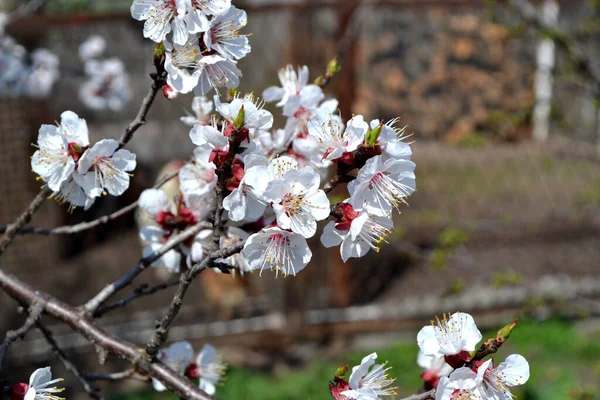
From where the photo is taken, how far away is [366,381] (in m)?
1.06

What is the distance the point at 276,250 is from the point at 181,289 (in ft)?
0.56

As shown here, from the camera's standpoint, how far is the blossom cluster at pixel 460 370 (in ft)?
3.07

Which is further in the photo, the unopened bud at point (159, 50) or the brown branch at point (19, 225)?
the brown branch at point (19, 225)

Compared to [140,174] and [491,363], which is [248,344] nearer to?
[140,174]

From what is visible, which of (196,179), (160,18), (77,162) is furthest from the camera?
(196,179)

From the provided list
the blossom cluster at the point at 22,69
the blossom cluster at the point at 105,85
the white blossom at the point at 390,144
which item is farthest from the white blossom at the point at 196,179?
the blossom cluster at the point at 105,85

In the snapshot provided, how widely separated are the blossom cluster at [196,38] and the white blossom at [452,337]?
0.56 metres

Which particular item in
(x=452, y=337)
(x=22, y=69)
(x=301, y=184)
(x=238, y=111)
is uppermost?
(x=22, y=69)

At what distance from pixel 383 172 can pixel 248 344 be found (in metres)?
3.40

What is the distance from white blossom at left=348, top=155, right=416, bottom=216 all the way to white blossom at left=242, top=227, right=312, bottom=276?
118 mm

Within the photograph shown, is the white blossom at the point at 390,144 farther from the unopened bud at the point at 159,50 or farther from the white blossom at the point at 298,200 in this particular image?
the unopened bud at the point at 159,50

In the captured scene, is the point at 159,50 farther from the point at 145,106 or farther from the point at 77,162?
the point at 77,162

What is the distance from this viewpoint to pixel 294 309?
421cm

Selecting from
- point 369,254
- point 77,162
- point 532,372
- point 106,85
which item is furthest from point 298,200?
point 369,254
